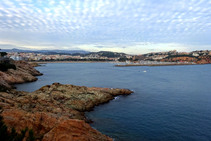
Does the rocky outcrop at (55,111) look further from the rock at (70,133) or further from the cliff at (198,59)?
the cliff at (198,59)

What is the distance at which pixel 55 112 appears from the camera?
13555 mm

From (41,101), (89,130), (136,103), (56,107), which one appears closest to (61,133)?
(89,130)

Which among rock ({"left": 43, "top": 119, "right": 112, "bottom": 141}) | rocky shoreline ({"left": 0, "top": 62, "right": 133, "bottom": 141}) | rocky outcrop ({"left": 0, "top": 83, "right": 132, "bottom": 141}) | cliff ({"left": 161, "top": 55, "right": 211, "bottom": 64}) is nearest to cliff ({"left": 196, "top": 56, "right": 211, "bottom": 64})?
cliff ({"left": 161, "top": 55, "right": 211, "bottom": 64})

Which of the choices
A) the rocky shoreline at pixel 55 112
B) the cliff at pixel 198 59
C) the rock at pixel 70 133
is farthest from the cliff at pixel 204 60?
the rock at pixel 70 133

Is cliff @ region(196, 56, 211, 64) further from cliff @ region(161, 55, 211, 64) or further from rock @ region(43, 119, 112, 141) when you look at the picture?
rock @ region(43, 119, 112, 141)

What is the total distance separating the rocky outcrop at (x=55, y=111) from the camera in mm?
8662

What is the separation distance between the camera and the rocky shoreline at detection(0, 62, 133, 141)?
862 centimetres

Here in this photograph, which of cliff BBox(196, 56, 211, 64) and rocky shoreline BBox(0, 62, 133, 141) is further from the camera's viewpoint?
cliff BBox(196, 56, 211, 64)

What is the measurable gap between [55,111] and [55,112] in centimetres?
29

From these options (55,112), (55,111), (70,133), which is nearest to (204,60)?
(55,111)

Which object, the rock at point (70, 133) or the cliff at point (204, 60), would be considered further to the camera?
the cliff at point (204, 60)

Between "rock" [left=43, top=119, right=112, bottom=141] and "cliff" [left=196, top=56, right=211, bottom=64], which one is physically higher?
"cliff" [left=196, top=56, right=211, bottom=64]

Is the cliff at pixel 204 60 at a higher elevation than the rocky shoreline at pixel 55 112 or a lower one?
higher

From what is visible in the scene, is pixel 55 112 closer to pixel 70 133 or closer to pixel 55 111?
pixel 55 111
